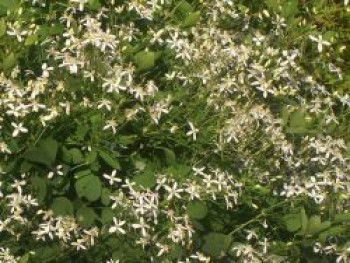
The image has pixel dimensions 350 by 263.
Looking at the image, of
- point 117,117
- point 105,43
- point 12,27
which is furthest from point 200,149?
point 12,27

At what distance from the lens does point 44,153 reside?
9.84ft

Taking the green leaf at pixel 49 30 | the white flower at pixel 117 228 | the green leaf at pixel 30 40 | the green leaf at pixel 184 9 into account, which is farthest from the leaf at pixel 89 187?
the green leaf at pixel 184 9

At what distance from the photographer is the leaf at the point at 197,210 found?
10.3 feet

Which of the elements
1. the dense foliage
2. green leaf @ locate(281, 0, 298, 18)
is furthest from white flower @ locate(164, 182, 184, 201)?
green leaf @ locate(281, 0, 298, 18)

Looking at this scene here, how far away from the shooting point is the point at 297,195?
3.42 meters

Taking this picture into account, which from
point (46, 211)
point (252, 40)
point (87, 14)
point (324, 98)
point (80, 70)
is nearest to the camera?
point (46, 211)

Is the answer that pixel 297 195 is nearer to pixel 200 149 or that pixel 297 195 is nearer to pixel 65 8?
pixel 200 149

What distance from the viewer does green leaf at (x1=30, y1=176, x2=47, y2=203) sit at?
3.01 m

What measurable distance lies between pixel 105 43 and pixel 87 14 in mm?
395

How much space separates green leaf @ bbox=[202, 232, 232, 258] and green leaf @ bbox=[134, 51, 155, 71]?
787mm

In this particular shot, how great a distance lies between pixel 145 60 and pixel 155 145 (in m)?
0.39

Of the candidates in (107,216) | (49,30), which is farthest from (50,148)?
(49,30)

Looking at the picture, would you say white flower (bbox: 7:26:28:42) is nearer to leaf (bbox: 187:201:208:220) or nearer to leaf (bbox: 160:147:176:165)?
leaf (bbox: 160:147:176:165)

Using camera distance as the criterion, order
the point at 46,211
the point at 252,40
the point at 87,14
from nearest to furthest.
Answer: the point at 46,211 < the point at 87,14 < the point at 252,40
